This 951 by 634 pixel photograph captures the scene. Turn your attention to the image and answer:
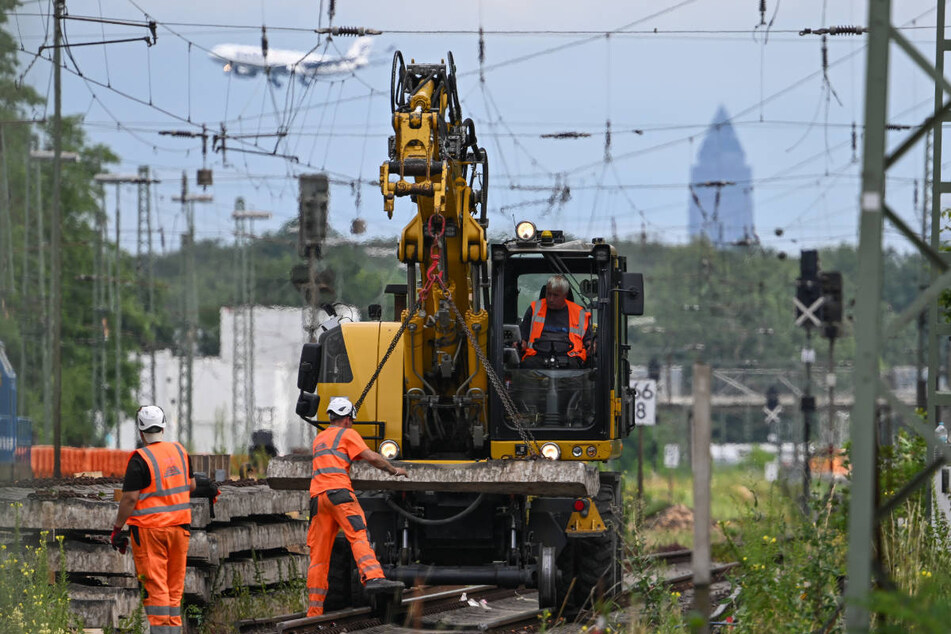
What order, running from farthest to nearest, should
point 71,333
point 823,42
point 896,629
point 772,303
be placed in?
point 772,303, point 71,333, point 823,42, point 896,629

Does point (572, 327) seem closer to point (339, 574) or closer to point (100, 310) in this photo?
point (339, 574)

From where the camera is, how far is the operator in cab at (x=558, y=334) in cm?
1405

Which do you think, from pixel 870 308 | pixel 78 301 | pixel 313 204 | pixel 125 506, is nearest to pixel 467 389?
pixel 125 506

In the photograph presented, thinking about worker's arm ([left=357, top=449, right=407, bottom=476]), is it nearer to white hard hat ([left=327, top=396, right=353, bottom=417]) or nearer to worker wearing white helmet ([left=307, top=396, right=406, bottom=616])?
worker wearing white helmet ([left=307, top=396, right=406, bottom=616])

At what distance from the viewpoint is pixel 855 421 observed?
7.15m

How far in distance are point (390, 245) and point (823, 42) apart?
22.2 m

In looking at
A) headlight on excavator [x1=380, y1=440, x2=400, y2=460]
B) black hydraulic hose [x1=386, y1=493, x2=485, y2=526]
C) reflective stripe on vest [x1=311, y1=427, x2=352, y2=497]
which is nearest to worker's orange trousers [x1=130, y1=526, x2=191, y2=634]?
reflective stripe on vest [x1=311, y1=427, x2=352, y2=497]

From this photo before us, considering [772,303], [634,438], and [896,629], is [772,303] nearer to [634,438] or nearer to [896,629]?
[634,438]

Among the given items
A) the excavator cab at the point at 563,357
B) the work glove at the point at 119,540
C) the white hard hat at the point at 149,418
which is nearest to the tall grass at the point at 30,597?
the work glove at the point at 119,540

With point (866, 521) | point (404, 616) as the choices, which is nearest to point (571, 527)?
point (404, 616)

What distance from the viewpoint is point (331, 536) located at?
41.5 feet

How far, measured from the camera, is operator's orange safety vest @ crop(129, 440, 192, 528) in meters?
10.9

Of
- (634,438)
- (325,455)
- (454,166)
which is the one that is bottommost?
(634,438)

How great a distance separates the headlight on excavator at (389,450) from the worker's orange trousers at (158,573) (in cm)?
298
